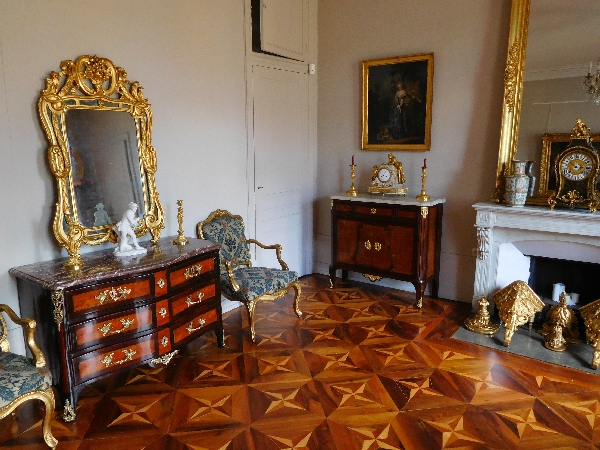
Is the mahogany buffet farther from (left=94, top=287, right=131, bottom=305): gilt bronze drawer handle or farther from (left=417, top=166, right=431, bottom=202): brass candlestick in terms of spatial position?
(left=94, top=287, right=131, bottom=305): gilt bronze drawer handle

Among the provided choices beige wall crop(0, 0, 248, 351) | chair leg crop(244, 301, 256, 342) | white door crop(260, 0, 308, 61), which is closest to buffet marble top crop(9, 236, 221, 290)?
beige wall crop(0, 0, 248, 351)

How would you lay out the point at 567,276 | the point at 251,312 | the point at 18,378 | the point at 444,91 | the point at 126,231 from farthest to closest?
the point at 444,91
the point at 567,276
the point at 251,312
the point at 126,231
the point at 18,378

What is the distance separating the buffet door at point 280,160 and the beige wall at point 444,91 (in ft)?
1.23

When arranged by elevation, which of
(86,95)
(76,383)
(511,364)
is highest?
(86,95)

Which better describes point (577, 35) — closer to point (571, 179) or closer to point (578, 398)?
point (571, 179)

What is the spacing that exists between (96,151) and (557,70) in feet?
11.2

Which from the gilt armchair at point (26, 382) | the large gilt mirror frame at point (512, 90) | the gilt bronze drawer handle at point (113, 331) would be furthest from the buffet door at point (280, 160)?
the gilt armchair at point (26, 382)

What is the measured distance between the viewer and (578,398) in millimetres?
2646

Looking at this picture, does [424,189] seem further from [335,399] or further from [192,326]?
[192,326]

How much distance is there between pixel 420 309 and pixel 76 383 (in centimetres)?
282

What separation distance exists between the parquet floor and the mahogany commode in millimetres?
223

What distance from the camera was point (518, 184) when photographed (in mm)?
3564

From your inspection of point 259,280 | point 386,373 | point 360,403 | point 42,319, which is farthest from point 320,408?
point 42,319

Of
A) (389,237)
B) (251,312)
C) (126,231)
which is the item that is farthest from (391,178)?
(126,231)
